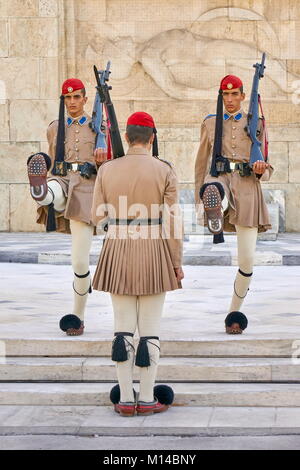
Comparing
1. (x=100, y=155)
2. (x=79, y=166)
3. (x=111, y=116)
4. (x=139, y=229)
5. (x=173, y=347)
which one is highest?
(x=111, y=116)

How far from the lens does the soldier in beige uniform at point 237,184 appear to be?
26.1 ft

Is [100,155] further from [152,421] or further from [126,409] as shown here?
[152,421]

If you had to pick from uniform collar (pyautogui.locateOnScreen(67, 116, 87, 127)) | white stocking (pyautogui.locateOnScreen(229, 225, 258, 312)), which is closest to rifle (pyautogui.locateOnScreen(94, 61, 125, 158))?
uniform collar (pyautogui.locateOnScreen(67, 116, 87, 127))

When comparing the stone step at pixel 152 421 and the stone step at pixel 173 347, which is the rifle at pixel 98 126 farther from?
the stone step at pixel 152 421

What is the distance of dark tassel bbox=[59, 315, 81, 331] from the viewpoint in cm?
789

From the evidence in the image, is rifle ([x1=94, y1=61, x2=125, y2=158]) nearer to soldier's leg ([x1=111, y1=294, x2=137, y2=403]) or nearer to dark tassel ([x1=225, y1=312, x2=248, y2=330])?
soldier's leg ([x1=111, y1=294, x2=137, y2=403])

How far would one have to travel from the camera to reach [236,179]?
812 centimetres

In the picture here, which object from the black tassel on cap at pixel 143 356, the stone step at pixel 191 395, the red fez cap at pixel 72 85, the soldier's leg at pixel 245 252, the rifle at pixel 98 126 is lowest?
the stone step at pixel 191 395

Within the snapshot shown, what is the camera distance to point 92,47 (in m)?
17.9

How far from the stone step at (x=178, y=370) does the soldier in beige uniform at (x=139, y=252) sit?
25.4 inches

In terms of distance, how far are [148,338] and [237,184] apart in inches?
76.3

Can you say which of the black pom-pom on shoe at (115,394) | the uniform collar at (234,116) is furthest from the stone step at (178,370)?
the uniform collar at (234,116)

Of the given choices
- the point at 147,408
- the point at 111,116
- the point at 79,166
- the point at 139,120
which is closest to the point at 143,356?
the point at 147,408

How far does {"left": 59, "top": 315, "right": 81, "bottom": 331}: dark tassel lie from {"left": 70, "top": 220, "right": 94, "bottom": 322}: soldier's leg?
10.6 inches
